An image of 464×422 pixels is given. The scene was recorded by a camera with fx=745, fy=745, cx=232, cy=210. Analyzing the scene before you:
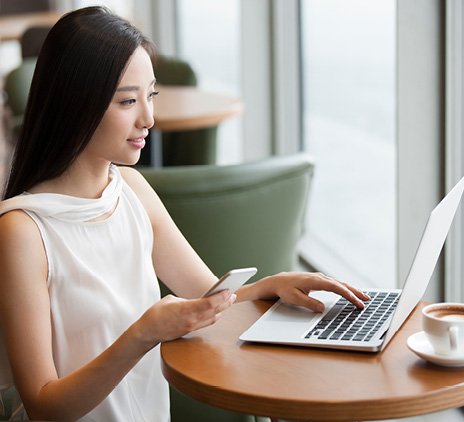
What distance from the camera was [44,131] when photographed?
131 centimetres

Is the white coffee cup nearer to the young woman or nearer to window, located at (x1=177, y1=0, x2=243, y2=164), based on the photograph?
the young woman

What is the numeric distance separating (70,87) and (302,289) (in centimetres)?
55

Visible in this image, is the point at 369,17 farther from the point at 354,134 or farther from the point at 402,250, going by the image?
the point at 402,250

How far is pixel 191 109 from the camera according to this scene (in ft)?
11.6

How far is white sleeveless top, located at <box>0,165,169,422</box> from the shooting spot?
1.30 metres

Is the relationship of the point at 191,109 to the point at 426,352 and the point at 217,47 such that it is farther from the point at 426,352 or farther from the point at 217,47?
the point at 426,352

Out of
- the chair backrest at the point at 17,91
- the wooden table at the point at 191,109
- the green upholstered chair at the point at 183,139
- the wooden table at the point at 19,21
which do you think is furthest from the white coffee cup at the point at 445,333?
the wooden table at the point at 19,21

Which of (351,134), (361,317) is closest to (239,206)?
(361,317)

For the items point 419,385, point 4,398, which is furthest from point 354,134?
point 419,385

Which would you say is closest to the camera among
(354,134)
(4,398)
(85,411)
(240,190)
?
(85,411)

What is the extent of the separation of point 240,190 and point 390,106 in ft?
3.99

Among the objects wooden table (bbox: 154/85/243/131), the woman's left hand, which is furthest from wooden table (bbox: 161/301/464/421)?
wooden table (bbox: 154/85/243/131)

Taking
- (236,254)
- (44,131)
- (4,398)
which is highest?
(44,131)

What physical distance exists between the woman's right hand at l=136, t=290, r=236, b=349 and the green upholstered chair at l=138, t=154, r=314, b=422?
0.55 metres
